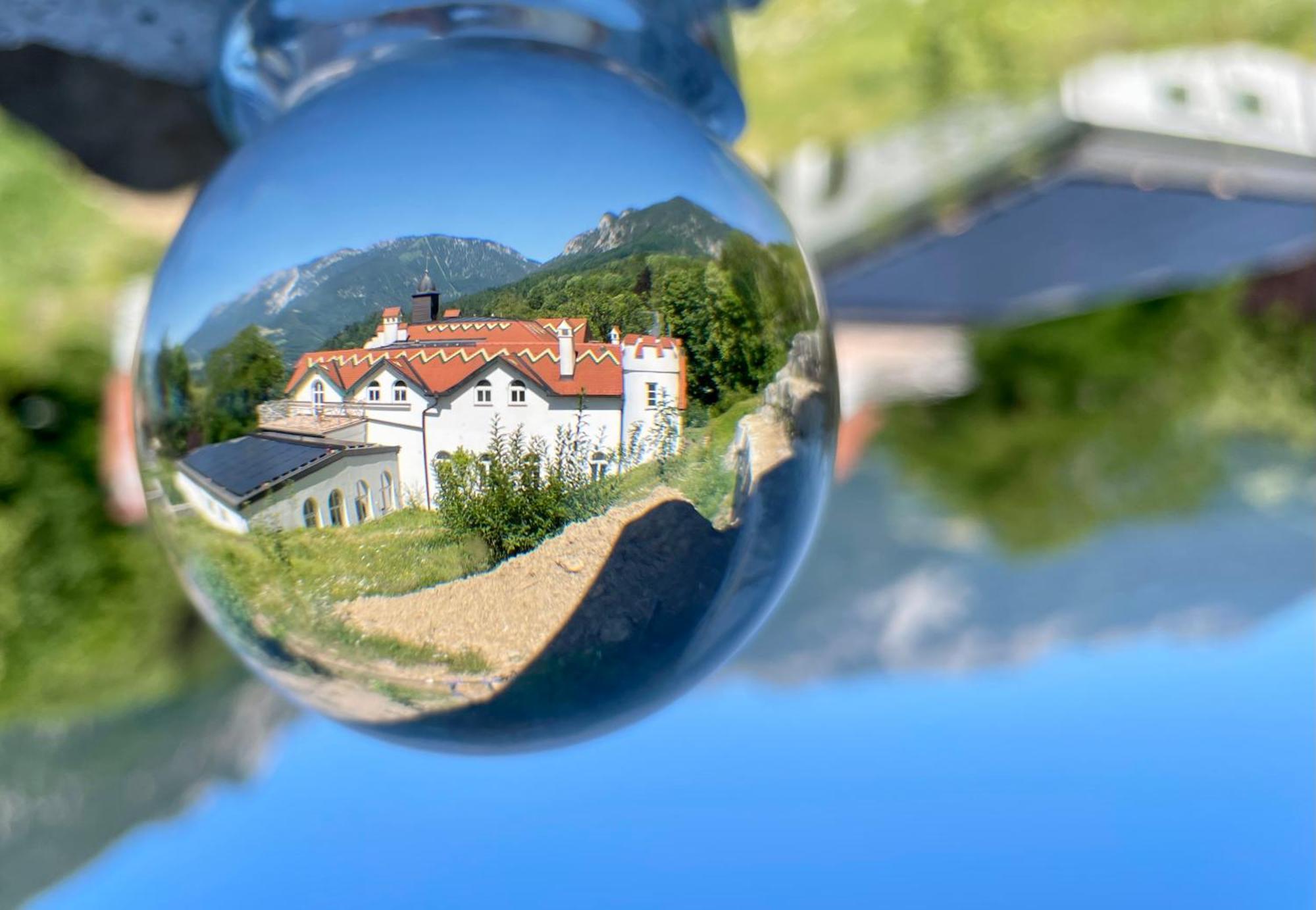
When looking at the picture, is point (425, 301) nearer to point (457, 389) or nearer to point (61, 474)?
point (457, 389)

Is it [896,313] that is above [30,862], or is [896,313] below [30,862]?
above

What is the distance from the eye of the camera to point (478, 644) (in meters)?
0.42

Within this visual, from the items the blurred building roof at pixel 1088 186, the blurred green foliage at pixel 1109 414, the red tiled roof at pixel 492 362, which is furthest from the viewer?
the blurred green foliage at pixel 1109 414

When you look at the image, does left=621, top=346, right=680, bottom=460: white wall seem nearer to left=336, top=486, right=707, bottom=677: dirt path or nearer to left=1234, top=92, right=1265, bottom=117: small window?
left=336, top=486, right=707, bottom=677: dirt path

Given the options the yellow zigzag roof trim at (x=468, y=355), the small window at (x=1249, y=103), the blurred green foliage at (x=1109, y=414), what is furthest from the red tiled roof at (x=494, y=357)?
the blurred green foliage at (x=1109, y=414)

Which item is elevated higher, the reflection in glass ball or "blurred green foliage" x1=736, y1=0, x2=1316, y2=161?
"blurred green foliage" x1=736, y1=0, x2=1316, y2=161

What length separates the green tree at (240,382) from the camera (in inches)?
15.9

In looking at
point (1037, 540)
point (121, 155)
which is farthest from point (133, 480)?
point (1037, 540)

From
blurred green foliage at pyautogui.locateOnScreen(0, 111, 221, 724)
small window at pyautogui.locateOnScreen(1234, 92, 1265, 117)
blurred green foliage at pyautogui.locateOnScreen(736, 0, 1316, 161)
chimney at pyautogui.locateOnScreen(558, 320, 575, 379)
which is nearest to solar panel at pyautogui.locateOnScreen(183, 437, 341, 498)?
chimney at pyautogui.locateOnScreen(558, 320, 575, 379)

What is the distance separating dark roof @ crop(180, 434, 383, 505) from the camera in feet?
1.28

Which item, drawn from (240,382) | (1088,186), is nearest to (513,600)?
(240,382)

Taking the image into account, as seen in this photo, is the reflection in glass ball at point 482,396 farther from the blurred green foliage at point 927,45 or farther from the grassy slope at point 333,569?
the blurred green foliage at point 927,45

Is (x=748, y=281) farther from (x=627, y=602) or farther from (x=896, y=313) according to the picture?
(x=896, y=313)

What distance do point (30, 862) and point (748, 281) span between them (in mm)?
2321
